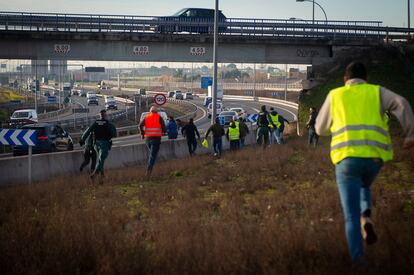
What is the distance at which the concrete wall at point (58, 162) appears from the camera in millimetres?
16828

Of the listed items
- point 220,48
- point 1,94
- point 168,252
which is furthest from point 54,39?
point 1,94

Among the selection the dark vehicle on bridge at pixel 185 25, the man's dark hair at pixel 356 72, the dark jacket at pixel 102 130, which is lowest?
the dark jacket at pixel 102 130

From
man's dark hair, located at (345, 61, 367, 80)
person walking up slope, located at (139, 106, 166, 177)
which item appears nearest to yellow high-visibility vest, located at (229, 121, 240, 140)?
person walking up slope, located at (139, 106, 166, 177)

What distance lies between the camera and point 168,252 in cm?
597

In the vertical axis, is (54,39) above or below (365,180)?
above

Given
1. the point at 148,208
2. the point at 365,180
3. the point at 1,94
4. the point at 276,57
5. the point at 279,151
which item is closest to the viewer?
the point at 365,180

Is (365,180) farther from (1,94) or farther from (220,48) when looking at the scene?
(1,94)

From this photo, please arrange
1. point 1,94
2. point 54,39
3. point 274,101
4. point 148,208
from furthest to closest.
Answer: point 274,101
point 1,94
point 54,39
point 148,208

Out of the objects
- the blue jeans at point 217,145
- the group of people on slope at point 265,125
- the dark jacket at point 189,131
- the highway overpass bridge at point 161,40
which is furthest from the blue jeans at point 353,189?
the highway overpass bridge at point 161,40

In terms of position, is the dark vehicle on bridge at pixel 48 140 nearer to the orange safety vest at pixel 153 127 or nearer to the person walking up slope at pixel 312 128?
the orange safety vest at pixel 153 127

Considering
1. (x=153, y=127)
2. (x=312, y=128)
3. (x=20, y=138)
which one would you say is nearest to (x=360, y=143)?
(x=153, y=127)

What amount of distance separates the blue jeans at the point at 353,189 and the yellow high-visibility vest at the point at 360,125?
0.06 metres

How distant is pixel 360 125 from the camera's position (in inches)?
220

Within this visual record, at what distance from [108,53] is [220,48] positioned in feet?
22.6
